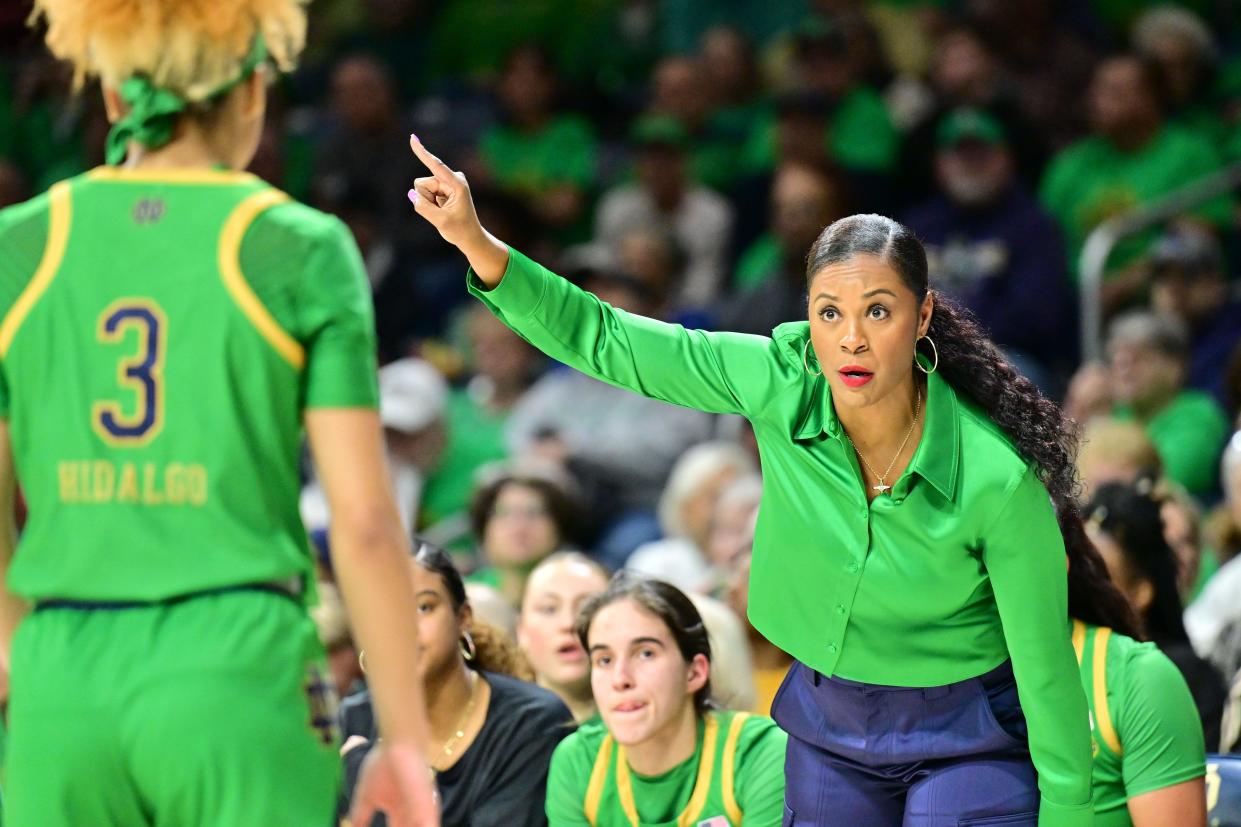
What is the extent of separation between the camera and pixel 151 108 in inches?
96.3

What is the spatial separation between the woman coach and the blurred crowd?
2131mm

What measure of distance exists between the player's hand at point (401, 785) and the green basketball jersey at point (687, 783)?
1873mm

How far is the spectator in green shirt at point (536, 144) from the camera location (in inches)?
383

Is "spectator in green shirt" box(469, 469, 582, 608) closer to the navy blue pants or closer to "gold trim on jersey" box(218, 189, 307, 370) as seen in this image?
the navy blue pants

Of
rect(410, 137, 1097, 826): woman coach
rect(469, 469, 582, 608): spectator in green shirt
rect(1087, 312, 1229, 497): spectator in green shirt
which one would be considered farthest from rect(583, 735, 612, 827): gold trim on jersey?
rect(1087, 312, 1229, 497): spectator in green shirt

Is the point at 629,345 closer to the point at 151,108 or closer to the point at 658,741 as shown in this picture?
the point at 658,741

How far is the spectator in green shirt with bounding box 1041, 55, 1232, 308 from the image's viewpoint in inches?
326

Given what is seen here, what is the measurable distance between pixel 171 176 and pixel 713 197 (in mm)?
6896

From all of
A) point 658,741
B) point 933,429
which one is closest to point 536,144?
point 658,741

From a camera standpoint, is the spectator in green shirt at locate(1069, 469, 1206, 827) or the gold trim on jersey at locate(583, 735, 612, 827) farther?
the gold trim on jersey at locate(583, 735, 612, 827)

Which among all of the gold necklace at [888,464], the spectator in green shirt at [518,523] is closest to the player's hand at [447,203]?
the gold necklace at [888,464]

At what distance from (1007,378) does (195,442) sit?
1734 mm

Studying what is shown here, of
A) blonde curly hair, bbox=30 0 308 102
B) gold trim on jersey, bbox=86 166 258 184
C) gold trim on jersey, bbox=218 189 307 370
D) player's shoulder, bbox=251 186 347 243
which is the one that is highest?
blonde curly hair, bbox=30 0 308 102

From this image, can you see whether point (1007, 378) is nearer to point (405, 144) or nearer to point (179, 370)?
point (179, 370)
